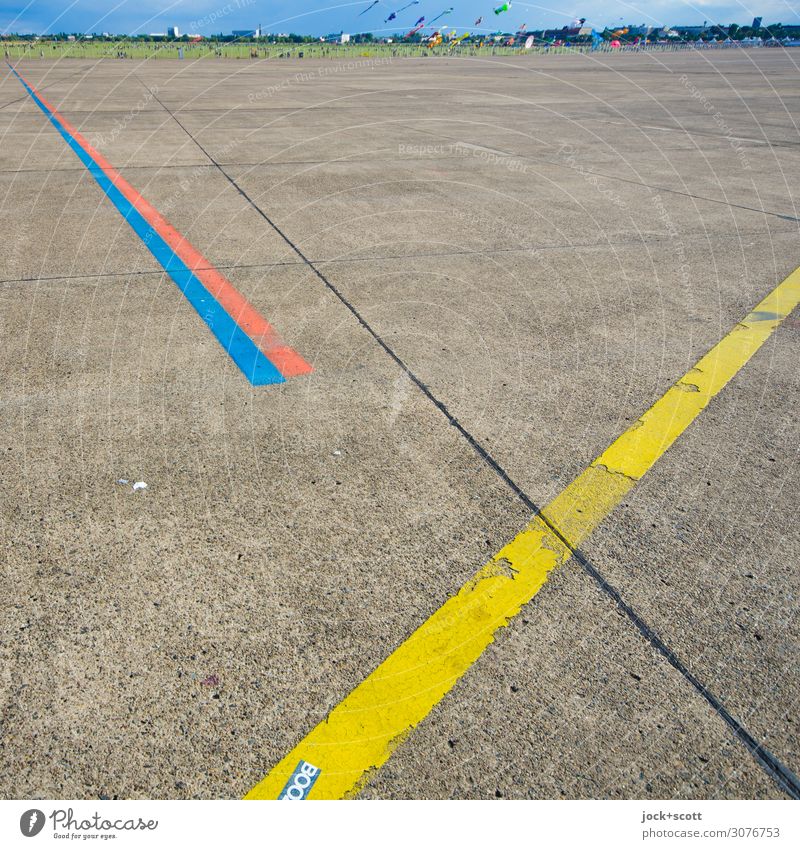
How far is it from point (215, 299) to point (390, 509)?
260cm

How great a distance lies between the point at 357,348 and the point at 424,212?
3.39m

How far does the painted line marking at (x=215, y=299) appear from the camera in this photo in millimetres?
3783

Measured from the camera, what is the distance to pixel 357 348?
4.02 metres

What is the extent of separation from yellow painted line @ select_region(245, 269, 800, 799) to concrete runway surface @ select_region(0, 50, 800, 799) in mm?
13

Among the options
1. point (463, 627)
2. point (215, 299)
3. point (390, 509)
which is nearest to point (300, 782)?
point (463, 627)

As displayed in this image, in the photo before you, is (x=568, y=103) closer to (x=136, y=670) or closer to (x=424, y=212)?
(x=424, y=212)

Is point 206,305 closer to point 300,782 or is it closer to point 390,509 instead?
point 390,509

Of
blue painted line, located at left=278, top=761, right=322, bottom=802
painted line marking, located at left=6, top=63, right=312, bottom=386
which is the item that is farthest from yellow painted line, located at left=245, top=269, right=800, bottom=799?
painted line marking, located at left=6, top=63, right=312, bottom=386

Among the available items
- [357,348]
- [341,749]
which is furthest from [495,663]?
[357,348]

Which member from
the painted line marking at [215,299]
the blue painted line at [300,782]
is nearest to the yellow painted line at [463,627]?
the blue painted line at [300,782]

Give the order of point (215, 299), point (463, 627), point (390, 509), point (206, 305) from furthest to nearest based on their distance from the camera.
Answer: point (215, 299)
point (206, 305)
point (390, 509)
point (463, 627)

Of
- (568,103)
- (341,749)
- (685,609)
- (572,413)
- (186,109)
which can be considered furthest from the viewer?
(568,103)

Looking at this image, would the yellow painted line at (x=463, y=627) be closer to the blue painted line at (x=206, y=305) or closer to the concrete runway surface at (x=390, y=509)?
the concrete runway surface at (x=390, y=509)

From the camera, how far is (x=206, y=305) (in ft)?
14.8
